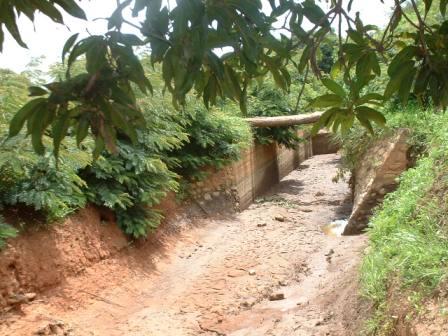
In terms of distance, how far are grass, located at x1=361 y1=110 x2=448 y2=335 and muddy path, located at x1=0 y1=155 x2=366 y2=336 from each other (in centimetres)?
43

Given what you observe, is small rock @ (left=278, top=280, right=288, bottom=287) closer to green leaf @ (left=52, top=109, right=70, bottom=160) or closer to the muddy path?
the muddy path

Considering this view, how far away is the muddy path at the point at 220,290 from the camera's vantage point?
4238 mm

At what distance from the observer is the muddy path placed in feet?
13.9

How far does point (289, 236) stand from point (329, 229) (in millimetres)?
826

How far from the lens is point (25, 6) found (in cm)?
87

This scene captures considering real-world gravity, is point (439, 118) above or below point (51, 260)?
above

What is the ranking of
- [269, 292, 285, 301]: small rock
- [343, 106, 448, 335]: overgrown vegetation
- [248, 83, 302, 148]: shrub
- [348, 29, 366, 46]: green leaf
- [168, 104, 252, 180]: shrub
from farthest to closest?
[248, 83, 302, 148]: shrub → [168, 104, 252, 180]: shrub → [269, 292, 285, 301]: small rock → [343, 106, 448, 335]: overgrown vegetation → [348, 29, 366, 46]: green leaf

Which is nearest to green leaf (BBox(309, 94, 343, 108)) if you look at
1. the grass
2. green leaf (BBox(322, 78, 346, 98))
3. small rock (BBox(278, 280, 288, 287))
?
green leaf (BBox(322, 78, 346, 98))

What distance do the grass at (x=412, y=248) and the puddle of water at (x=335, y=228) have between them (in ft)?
8.88

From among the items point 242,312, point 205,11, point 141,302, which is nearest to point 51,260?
point 141,302

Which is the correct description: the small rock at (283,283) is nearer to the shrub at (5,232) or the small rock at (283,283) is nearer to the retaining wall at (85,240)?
the retaining wall at (85,240)

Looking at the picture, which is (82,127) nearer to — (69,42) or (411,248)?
(69,42)

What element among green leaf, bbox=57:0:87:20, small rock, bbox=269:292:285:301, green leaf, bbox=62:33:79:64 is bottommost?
small rock, bbox=269:292:285:301

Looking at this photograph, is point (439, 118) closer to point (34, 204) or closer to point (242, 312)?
point (242, 312)
